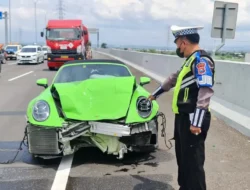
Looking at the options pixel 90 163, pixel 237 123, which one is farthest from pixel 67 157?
pixel 237 123

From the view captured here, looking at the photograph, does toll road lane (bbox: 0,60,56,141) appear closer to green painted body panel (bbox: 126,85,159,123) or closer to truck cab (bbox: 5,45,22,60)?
green painted body panel (bbox: 126,85,159,123)

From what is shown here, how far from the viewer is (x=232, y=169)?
17.1 ft

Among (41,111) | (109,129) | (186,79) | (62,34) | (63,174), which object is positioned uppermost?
Answer: (62,34)

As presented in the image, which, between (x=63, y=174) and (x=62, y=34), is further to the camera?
(x=62, y=34)

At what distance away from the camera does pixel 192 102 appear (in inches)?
142

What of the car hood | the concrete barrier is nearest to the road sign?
the concrete barrier

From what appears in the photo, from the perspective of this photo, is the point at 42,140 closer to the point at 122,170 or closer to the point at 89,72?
the point at 122,170

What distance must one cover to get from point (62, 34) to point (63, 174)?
2164 centimetres

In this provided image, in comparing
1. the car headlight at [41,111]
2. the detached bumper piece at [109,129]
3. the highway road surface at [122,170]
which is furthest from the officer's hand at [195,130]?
the car headlight at [41,111]

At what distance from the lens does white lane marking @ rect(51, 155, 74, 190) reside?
180 inches

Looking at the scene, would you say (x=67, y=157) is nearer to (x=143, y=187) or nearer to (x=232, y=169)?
(x=143, y=187)

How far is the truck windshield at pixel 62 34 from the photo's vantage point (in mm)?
25688

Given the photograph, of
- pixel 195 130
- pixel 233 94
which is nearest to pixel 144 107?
pixel 195 130

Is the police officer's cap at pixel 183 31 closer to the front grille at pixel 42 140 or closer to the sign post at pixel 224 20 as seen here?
the front grille at pixel 42 140
